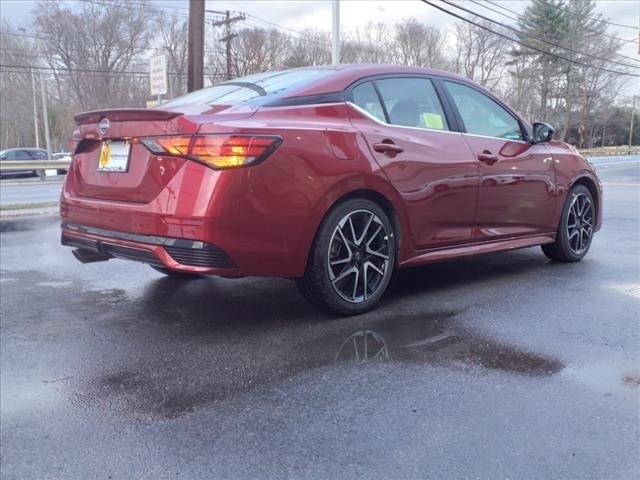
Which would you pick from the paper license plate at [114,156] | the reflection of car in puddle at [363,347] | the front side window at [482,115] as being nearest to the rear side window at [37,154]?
the paper license plate at [114,156]

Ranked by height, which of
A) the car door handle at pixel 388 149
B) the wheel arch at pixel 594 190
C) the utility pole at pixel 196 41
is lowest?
the wheel arch at pixel 594 190

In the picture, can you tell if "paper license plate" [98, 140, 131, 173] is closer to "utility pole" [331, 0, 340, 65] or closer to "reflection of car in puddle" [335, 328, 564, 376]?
"reflection of car in puddle" [335, 328, 564, 376]

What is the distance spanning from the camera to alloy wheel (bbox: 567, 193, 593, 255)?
5609mm

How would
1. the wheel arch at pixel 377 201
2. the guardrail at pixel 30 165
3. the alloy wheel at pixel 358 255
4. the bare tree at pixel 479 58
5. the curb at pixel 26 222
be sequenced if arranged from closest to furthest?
the wheel arch at pixel 377 201, the alloy wheel at pixel 358 255, the curb at pixel 26 222, the guardrail at pixel 30 165, the bare tree at pixel 479 58

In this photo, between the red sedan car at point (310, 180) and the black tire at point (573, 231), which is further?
the black tire at point (573, 231)

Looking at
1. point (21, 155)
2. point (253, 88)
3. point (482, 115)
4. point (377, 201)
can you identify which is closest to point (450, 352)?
point (377, 201)

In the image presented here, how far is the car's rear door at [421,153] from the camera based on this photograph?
403 cm

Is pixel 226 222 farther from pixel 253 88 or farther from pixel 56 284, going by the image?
pixel 56 284

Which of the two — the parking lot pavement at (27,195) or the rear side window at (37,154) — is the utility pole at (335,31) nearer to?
the parking lot pavement at (27,195)

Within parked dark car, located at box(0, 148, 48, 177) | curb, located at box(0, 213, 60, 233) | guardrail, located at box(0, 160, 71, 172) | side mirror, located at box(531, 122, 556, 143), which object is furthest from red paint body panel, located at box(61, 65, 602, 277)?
parked dark car, located at box(0, 148, 48, 177)

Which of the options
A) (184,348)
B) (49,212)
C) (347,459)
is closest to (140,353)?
(184,348)

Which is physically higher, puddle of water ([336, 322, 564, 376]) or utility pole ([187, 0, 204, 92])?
utility pole ([187, 0, 204, 92])

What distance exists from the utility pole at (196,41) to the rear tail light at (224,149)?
962 cm

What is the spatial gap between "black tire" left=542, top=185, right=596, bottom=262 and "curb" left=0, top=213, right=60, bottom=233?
7.27 meters
